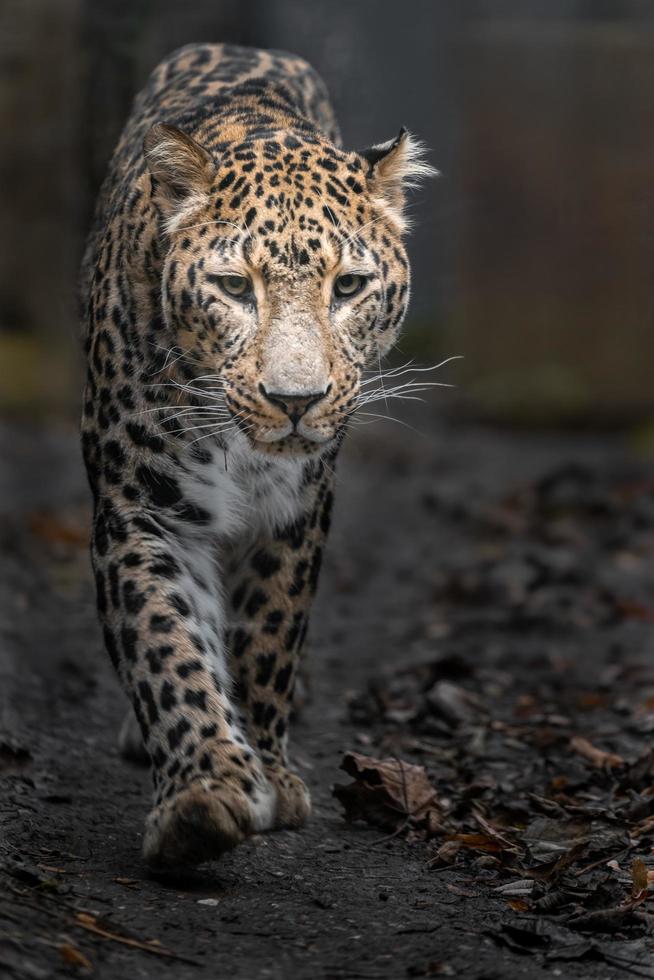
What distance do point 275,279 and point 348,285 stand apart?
0.29 metres

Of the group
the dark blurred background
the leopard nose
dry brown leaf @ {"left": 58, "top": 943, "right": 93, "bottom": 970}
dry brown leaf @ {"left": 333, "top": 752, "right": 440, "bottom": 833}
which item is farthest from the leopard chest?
the dark blurred background

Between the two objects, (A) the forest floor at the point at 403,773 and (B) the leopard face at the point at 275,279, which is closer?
(A) the forest floor at the point at 403,773

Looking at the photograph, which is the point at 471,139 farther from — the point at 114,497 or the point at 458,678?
the point at 114,497

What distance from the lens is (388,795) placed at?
5.13 meters

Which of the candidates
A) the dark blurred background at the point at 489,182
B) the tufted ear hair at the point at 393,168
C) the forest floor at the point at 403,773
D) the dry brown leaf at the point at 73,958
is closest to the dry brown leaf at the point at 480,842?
the forest floor at the point at 403,773

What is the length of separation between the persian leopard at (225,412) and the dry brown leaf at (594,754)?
4.08 ft

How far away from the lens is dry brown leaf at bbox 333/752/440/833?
16.7 feet

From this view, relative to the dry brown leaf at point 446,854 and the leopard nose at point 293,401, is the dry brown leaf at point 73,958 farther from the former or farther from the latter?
the leopard nose at point 293,401

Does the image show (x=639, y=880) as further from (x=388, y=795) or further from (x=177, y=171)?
(x=177, y=171)

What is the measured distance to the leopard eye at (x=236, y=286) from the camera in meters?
4.57

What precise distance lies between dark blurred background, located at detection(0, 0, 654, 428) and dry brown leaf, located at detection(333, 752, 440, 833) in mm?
9684

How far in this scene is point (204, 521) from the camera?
498 centimetres

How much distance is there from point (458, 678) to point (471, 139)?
31.0 ft

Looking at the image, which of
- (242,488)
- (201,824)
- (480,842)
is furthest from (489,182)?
(201,824)
